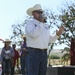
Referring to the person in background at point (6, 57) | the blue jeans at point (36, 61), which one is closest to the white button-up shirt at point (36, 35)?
the blue jeans at point (36, 61)

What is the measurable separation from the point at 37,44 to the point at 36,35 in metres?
0.18

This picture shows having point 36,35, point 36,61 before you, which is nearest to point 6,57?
point 36,61

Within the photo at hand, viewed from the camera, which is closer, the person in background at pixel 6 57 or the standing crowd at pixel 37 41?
the standing crowd at pixel 37 41

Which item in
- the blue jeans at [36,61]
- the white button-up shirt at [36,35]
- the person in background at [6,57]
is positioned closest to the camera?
the white button-up shirt at [36,35]

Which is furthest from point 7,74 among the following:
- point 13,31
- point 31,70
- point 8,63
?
point 13,31

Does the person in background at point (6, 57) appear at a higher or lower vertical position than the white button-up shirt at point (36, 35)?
lower

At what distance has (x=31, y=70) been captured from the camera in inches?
236

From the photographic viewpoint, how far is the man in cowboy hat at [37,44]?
590 centimetres

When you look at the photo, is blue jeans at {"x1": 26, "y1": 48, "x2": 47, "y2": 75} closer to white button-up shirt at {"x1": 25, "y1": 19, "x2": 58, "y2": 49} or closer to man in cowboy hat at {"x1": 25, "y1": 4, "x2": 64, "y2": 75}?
man in cowboy hat at {"x1": 25, "y1": 4, "x2": 64, "y2": 75}

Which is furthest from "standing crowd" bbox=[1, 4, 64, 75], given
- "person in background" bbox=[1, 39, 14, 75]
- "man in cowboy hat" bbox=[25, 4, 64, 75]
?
"person in background" bbox=[1, 39, 14, 75]

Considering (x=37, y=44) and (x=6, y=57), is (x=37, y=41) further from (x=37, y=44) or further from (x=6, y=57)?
(x=6, y=57)

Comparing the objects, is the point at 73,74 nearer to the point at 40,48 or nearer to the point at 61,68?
the point at 61,68

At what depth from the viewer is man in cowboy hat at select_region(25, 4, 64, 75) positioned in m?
5.90

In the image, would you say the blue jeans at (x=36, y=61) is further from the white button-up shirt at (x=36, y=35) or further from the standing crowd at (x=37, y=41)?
the white button-up shirt at (x=36, y=35)
